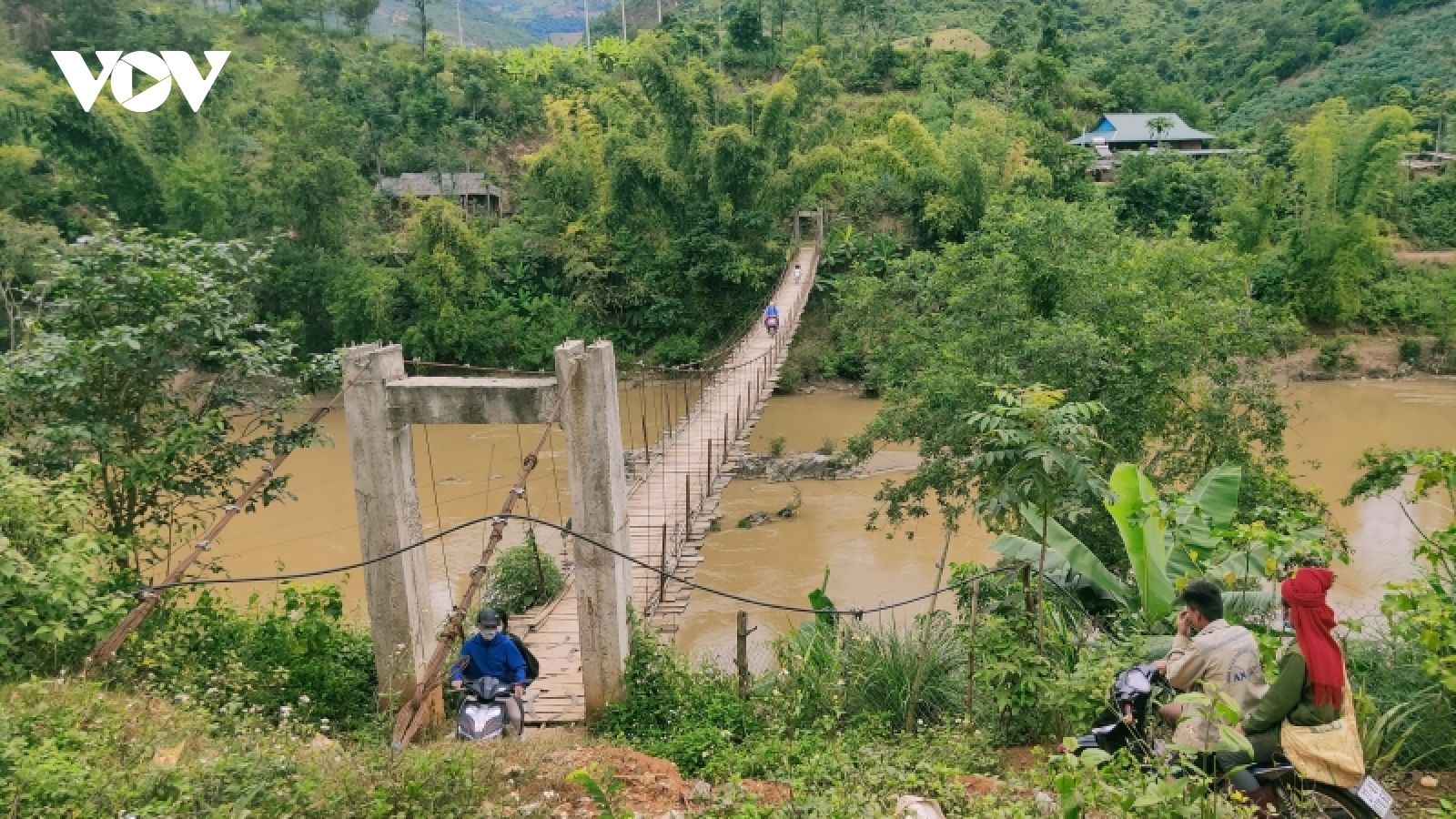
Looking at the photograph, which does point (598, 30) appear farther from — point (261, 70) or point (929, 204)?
point (929, 204)

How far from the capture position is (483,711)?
3650 millimetres

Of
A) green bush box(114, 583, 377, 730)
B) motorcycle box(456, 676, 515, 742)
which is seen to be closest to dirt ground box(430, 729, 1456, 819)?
motorcycle box(456, 676, 515, 742)

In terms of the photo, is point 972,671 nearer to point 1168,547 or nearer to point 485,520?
point 1168,547

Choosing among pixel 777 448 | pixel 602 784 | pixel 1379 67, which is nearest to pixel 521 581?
pixel 602 784

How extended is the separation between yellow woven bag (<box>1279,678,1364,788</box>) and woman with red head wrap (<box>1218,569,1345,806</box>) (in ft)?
0.08

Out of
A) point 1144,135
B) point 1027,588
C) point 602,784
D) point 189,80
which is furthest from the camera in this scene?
point 1144,135

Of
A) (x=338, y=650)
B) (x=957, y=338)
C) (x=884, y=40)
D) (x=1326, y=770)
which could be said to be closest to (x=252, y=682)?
(x=338, y=650)

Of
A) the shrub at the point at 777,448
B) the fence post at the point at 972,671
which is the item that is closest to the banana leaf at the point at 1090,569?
the fence post at the point at 972,671

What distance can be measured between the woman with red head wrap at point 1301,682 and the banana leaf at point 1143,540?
39.5 inches

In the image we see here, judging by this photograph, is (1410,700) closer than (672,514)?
Yes

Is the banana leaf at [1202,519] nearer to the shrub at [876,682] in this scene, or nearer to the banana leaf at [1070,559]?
the banana leaf at [1070,559]

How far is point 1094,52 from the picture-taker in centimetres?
2741

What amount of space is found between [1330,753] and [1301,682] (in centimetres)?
16

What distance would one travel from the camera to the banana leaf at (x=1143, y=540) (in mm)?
3289
